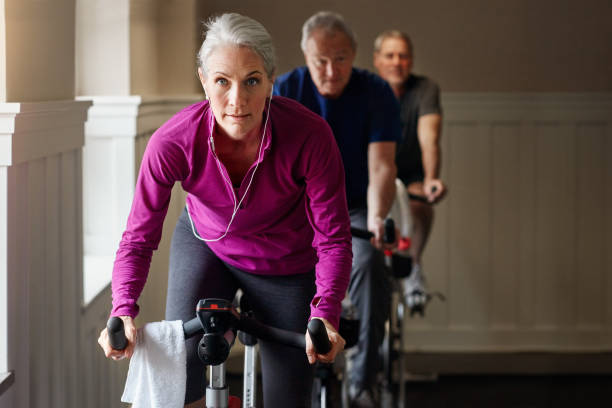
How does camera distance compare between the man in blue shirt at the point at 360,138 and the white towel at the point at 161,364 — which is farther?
the man in blue shirt at the point at 360,138

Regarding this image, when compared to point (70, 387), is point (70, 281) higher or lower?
higher

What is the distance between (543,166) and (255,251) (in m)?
2.72

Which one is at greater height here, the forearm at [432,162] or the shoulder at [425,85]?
the shoulder at [425,85]

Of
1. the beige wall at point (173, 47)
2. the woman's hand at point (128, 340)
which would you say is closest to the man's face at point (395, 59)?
the beige wall at point (173, 47)

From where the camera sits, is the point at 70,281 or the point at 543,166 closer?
the point at 70,281

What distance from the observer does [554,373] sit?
4352mm

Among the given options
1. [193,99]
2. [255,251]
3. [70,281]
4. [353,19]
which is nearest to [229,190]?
[255,251]

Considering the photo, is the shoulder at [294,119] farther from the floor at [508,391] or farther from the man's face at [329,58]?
the floor at [508,391]

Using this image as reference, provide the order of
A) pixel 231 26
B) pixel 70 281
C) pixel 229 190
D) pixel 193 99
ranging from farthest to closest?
pixel 193 99 < pixel 70 281 < pixel 229 190 < pixel 231 26

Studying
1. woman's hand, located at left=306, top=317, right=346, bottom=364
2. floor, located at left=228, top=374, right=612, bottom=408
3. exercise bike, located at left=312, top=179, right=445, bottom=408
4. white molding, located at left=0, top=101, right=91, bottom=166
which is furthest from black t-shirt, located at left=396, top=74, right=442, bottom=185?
woman's hand, located at left=306, top=317, right=346, bottom=364

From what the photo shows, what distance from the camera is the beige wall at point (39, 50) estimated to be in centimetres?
193

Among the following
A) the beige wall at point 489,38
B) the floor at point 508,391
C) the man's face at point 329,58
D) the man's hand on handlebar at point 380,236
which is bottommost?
the floor at point 508,391

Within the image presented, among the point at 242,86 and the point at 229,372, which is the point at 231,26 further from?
the point at 229,372

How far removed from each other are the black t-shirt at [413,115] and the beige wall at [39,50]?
1652 mm
